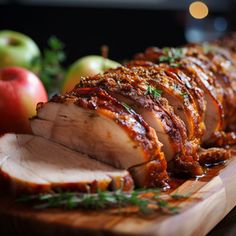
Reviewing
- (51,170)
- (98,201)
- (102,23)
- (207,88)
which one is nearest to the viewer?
(98,201)

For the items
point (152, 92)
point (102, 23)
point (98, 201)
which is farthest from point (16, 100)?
point (102, 23)

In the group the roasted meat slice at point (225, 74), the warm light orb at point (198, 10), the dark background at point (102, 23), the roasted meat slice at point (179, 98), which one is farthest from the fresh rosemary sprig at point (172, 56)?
the warm light orb at point (198, 10)

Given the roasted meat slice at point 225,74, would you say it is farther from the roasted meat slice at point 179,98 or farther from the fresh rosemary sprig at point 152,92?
the fresh rosemary sprig at point 152,92

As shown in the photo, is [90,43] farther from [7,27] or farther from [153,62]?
[153,62]

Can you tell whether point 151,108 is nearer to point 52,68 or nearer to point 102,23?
point 52,68

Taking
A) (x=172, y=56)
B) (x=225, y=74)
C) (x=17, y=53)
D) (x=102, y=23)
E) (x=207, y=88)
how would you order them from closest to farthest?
(x=207, y=88) → (x=172, y=56) → (x=225, y=74) → (x=17, y=53) → (x=102, y=23)

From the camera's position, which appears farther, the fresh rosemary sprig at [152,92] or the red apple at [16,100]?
the red apple at [16,100]
